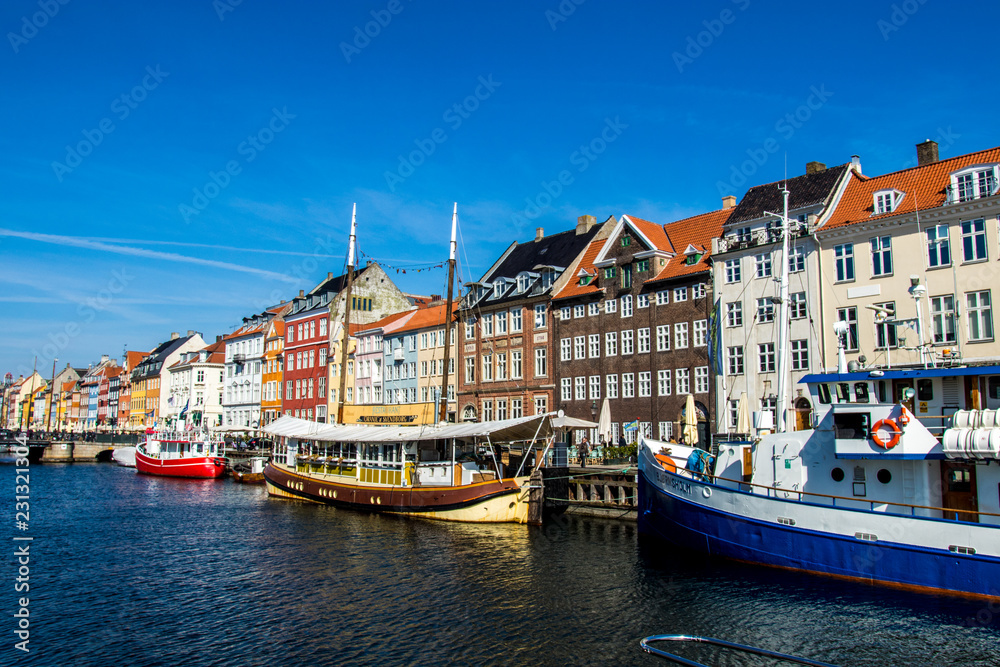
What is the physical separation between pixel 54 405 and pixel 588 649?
16648 centimetres

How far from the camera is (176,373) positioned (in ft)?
354

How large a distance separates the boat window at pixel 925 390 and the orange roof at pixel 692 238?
23.4 m

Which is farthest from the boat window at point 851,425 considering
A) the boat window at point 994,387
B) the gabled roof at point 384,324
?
the gabled roof at point 384,324

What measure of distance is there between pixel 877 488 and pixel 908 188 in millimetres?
22073

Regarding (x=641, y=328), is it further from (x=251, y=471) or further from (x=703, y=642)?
(x=251, y=471)

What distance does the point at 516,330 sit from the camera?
191 ft

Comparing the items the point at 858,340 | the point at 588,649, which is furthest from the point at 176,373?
the point at 588,649

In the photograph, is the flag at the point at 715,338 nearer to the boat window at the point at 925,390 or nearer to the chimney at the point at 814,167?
the chimney at the point at 814,167

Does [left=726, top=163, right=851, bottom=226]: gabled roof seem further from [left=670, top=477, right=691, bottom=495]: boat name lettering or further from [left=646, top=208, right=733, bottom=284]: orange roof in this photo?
[left=670, top=477, right=691, bottom=495]: boat name lettering

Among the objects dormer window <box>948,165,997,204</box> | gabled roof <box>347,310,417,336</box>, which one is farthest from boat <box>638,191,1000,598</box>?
gabled roof <box>347,310,417,336</box>

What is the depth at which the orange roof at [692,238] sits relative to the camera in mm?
47375

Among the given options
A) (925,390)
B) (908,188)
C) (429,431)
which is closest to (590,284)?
(429,431)

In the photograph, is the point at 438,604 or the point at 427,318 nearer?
the point at 438,604

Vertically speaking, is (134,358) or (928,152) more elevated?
(928,152)
